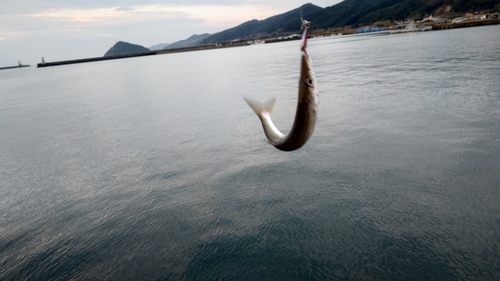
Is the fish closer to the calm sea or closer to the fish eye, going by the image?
the fish eye

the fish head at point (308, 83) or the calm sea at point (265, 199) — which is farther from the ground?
the fish head at point (308, 83)

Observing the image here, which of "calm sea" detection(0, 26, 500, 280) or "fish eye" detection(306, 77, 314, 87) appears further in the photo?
"calm sea" detection(0, 26, 500, 280)

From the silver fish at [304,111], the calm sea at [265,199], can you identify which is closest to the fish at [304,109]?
the silver fish at [304,111]

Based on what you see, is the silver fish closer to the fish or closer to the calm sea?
the fish

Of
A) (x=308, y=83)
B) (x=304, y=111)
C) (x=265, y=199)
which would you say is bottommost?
(x=265, y=199)

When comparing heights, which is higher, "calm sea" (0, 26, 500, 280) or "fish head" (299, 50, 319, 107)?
"fish head" (299, 50, 319, 107)

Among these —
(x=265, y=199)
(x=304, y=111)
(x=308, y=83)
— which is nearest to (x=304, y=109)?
(x=304, y=111)

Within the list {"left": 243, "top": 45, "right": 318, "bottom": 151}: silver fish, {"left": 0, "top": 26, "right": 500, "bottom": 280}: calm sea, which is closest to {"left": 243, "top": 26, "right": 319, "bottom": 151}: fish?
{"left": 243, "top": 45, "right": 318, "bottom": 151}: silver fish

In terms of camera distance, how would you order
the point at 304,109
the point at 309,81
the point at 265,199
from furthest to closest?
the point at 265,199, the point at 304,109, the point at 309,81

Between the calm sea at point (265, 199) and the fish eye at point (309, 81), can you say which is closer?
the fish eye at point (309, 81)

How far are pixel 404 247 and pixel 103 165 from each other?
35.1 ft

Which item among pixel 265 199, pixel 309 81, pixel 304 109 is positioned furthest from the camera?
pixel 265 199

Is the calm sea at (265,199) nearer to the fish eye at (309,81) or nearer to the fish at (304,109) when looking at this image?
the fish at (304,109)

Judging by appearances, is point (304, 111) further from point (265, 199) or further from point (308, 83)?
point (265, 199)
